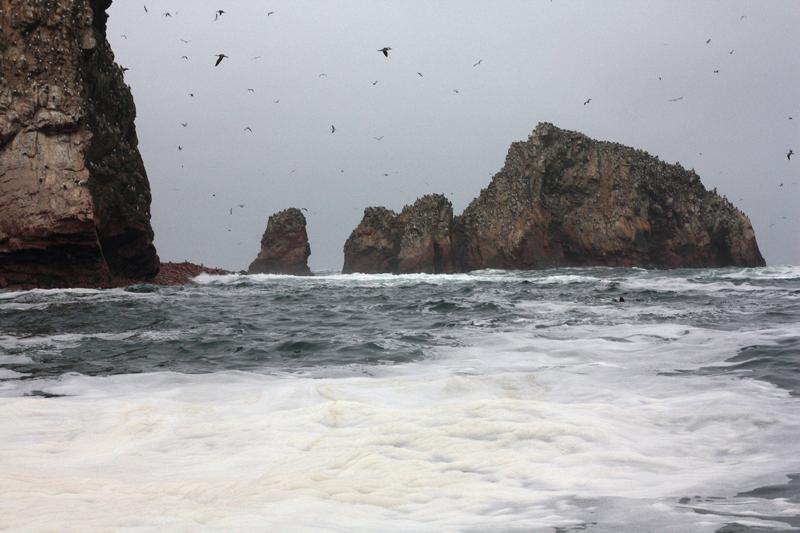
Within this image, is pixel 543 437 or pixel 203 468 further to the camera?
pixel 543 437

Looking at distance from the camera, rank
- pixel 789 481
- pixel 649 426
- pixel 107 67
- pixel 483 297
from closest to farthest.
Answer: pixel 789 481 < pixel 649 426 < pixel 483 297 < pixel 107 67

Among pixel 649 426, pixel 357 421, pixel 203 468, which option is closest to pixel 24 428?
pixel 203 468

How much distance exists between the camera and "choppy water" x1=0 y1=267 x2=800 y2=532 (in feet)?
11.5

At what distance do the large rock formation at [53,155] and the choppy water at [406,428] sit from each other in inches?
372

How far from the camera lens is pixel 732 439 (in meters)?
4.87

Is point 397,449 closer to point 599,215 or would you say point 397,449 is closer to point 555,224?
point 599,215

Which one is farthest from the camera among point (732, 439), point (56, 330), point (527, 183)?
point (527, 183)

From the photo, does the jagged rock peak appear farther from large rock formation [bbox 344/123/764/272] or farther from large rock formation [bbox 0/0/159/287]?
large rock formation [bbox 0/0/159/287]

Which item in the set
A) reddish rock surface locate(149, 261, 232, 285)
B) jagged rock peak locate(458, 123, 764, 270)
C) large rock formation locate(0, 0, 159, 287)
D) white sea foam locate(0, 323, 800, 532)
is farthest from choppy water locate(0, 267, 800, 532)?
jagged rock peak locate(458, 123, 764, 270)

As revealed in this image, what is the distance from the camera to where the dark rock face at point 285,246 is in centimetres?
5434

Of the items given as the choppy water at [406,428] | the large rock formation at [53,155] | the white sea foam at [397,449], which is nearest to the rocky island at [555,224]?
the large rock formation at [53,155]

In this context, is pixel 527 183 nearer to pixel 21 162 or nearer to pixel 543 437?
pixel 21 162

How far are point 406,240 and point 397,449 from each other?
47745mm

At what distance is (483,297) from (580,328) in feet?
24.4
